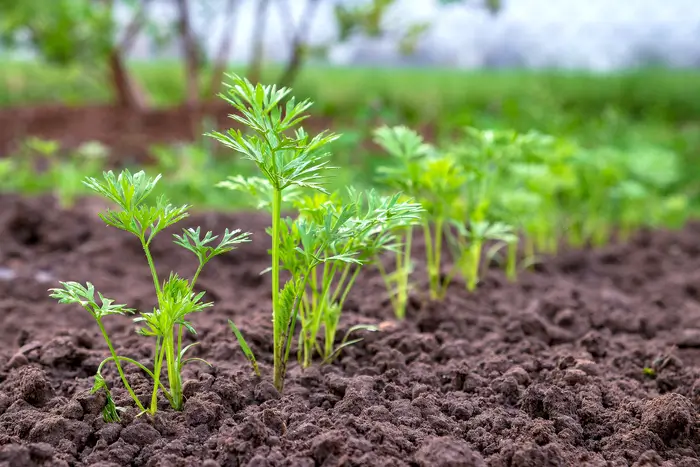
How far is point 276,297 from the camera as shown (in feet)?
5.76

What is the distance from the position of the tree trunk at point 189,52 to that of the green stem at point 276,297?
15.2ft

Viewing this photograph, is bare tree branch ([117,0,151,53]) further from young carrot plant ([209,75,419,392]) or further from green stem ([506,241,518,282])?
young carrot plant ([209,75,419,392])

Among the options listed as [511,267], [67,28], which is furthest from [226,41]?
[511,267]

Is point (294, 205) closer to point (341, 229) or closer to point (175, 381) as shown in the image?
point (341, 229)

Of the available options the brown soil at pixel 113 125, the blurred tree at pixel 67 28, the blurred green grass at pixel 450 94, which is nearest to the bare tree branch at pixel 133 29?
the blurred tree at pixel 67 28

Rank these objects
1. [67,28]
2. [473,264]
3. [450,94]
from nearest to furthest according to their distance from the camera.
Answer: [473,264] < [67,28] < [450,94]

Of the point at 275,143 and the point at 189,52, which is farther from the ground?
the point at 189,52

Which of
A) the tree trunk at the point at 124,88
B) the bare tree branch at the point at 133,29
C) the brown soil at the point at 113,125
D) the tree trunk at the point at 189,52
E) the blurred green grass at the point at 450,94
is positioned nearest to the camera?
the tree trunk at the point at 189,52

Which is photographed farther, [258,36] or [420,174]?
[258,36]

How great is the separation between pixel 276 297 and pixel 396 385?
0.43m

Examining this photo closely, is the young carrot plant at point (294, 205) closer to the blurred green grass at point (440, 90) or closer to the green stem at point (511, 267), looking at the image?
the green stem at point (511, 267)

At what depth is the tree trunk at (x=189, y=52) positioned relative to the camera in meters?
6.01

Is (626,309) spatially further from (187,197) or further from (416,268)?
(187,197)

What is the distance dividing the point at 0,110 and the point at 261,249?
5.71 meters
